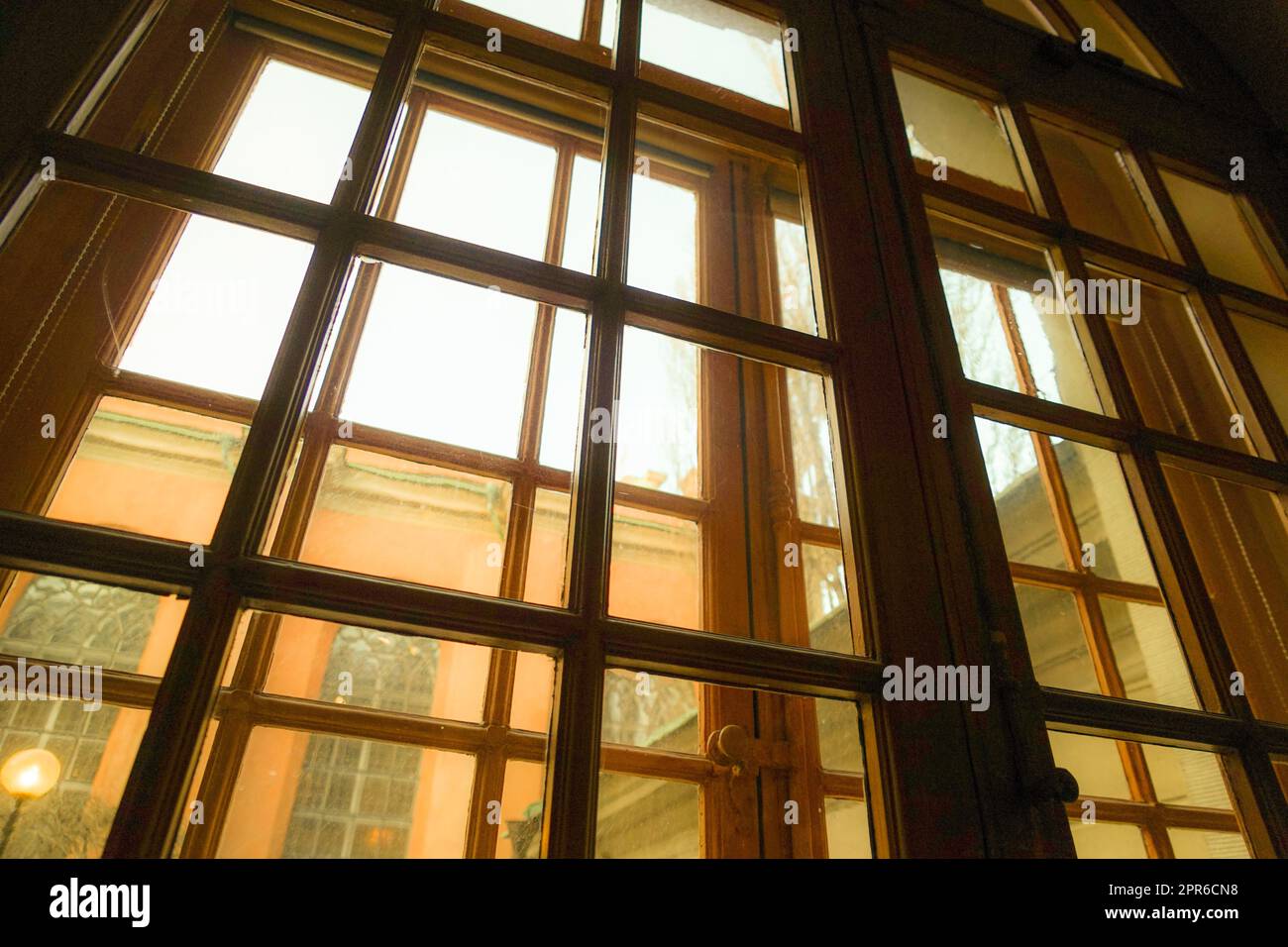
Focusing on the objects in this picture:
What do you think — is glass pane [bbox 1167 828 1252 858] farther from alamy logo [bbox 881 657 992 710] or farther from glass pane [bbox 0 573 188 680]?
glass pane [bbox 0 573 188 680]

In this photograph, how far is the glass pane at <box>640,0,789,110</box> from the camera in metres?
1.35

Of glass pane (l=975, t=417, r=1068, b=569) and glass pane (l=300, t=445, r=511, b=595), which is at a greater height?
glass pane (l=975, t=417, r=1068, b=569)

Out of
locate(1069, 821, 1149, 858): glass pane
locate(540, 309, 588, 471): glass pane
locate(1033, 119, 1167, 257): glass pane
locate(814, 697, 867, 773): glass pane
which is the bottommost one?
locate(1069, 821, 1149, 858): glass pane

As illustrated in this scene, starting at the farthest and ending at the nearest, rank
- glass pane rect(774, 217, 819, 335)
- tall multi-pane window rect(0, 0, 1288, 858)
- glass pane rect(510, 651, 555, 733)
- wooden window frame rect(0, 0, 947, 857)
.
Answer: glass pane rect(774, 217, 819, 335)
glass pane rect(510, 651, 555, 733)
tall multi-pane window rect(0, 0, 1288, 858)
wooden window frame rect(0, 0, 947, 857)

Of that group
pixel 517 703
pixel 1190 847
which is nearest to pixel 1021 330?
pixel 1190 847

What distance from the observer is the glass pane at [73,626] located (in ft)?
4.00

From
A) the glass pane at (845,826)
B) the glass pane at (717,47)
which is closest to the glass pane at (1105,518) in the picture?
the glass pane at (845,826)

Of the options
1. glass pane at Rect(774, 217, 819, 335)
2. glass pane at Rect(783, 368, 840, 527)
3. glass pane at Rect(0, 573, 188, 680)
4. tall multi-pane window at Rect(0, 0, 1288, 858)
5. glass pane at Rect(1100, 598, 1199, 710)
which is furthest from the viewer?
glass pane at Rect(774, 217, 819, 335)

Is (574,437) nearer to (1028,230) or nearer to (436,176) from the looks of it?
(1028,230)

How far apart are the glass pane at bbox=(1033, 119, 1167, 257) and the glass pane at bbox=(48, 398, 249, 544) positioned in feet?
5.23

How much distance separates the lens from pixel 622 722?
1634 millimetres

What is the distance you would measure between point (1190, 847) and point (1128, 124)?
4.89 ft
